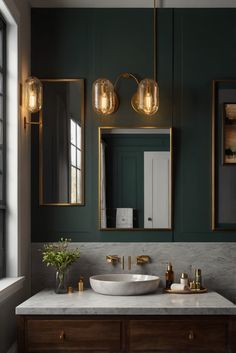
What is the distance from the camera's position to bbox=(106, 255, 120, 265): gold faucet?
173 inches

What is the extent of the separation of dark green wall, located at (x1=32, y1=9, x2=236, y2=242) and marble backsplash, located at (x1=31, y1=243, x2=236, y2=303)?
0.07m

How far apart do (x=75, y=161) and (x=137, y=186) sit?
1.58 feet

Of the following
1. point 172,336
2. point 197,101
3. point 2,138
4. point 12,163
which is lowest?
point 172,336

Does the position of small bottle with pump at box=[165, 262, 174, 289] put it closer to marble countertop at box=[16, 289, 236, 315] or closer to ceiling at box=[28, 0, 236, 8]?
marble countertop at box=[16, 289, 236, 315]

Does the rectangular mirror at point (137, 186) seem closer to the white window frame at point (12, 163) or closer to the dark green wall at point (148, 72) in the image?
the dark green wall at point (148, 72)

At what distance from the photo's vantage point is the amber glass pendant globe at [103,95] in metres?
4.23

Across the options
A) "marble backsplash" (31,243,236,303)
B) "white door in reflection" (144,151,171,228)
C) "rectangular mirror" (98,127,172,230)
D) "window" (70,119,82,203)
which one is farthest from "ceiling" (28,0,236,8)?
"marble backsplash" (31,243,236,303)

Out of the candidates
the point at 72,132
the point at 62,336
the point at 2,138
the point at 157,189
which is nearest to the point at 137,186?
the point at 157,189

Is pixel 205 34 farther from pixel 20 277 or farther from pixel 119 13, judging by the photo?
pixel 20 277

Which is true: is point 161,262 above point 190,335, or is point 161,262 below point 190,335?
above

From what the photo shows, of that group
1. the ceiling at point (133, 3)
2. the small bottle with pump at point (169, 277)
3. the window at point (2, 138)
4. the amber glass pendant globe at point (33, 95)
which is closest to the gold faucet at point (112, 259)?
the small bottle with pump at point (169, 277)

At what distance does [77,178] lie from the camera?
4.48 m

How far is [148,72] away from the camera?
14.8ft

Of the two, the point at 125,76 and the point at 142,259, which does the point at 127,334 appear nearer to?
the point at 142,259
